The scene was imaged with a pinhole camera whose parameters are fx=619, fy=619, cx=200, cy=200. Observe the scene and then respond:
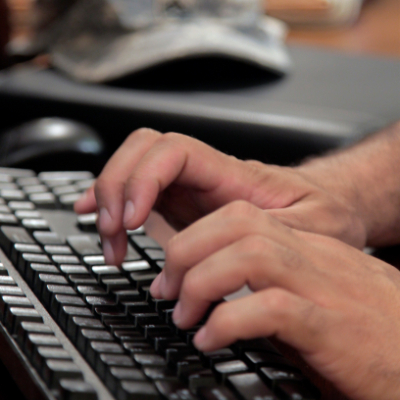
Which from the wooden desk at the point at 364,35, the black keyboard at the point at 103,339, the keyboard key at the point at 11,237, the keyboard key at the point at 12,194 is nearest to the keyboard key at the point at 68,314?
the black keyboard at the point at 103,339

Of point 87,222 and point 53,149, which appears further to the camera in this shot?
point 53,149

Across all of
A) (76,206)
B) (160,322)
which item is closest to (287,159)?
(76,206)

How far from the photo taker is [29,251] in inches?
17.0

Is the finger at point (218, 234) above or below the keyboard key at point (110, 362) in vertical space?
above

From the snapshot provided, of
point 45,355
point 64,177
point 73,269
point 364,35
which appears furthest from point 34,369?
point 364,35

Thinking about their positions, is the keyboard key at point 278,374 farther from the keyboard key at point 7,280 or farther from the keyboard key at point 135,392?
the keyboard key at point 7,280

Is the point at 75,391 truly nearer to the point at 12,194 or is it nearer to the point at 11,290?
the point at 11,290

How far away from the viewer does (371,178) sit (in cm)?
62

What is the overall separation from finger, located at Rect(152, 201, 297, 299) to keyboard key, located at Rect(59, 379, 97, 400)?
85mm

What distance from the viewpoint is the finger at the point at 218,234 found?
13.1 inches

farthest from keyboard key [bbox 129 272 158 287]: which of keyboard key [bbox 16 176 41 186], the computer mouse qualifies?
the computer mouse

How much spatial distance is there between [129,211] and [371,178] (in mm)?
298

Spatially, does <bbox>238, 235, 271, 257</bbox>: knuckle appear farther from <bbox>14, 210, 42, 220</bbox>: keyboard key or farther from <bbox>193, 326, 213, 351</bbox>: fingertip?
<bbox>14, 210, 42, 220</bbox>: keyboard key

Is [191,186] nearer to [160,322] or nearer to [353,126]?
[160,322]
